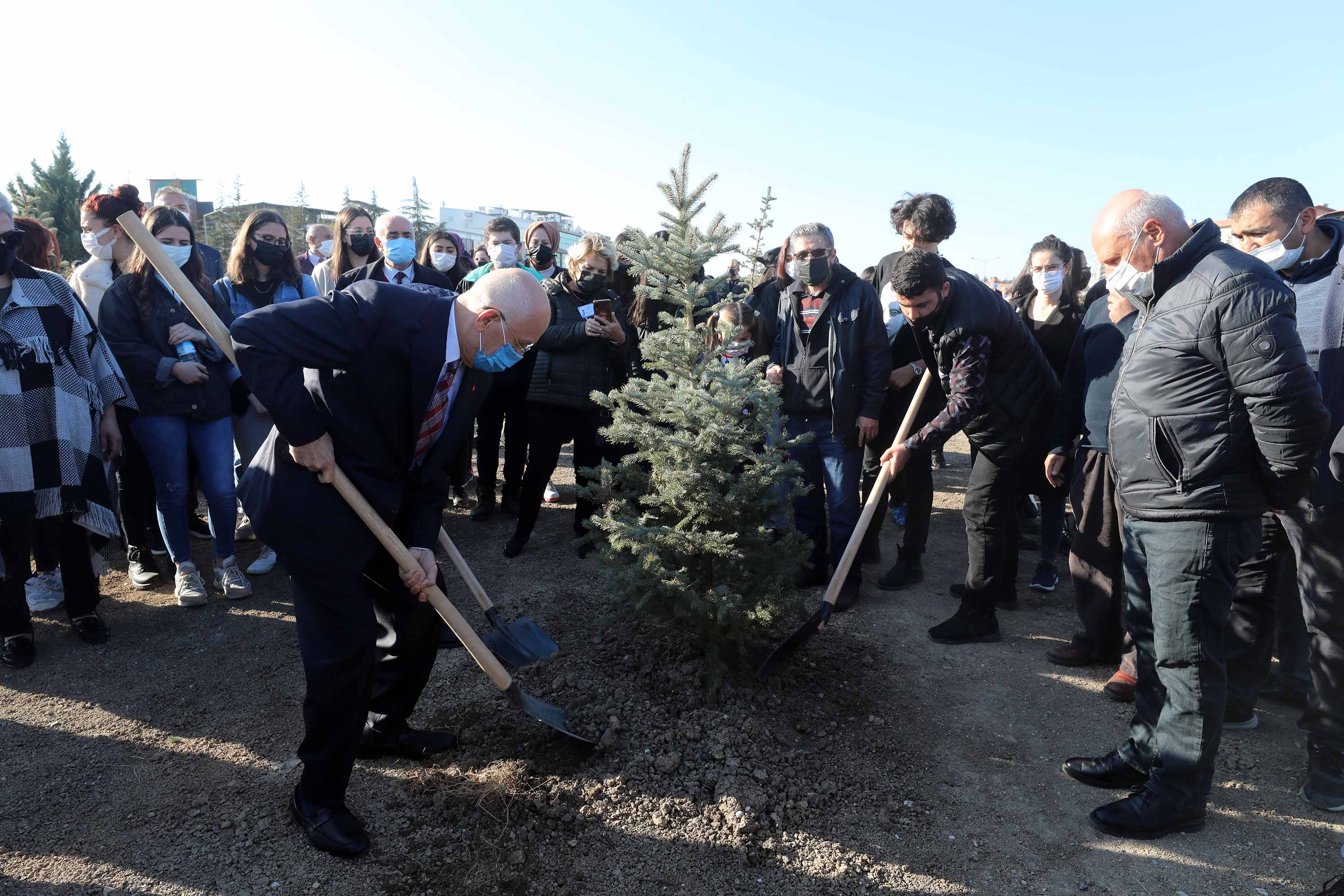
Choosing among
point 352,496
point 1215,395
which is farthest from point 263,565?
point 1215,395

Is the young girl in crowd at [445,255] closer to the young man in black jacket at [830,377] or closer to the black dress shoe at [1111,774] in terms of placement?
the young man in black jacket at [830,377]

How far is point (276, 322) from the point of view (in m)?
2.55

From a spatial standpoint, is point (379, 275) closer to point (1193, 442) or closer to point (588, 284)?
point (588, 284)

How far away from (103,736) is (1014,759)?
435 centimetres

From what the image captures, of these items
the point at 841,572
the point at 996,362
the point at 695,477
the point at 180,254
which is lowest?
the point at 841,572

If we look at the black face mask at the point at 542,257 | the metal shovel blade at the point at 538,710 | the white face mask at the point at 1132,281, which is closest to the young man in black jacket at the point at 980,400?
the white face mask at the point at 1132,281

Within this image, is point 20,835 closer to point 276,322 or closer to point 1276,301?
point 276,322

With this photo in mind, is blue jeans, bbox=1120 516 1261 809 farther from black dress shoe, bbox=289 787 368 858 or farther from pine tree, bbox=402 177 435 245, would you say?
pine tree, bbox=402 177 435 245

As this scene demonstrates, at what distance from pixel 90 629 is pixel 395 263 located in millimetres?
3087

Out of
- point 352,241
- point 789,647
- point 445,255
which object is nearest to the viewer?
point 789,647

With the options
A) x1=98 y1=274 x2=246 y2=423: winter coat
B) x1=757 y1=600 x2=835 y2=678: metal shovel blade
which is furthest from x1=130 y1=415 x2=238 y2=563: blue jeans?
x1=757 y1=600 x2=835 y2=678: metal shovel blade

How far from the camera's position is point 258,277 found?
5.37m

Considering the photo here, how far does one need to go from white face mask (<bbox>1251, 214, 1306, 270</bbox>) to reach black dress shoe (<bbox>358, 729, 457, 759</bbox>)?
4.57 metres

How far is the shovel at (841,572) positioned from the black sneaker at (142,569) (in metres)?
4.37
